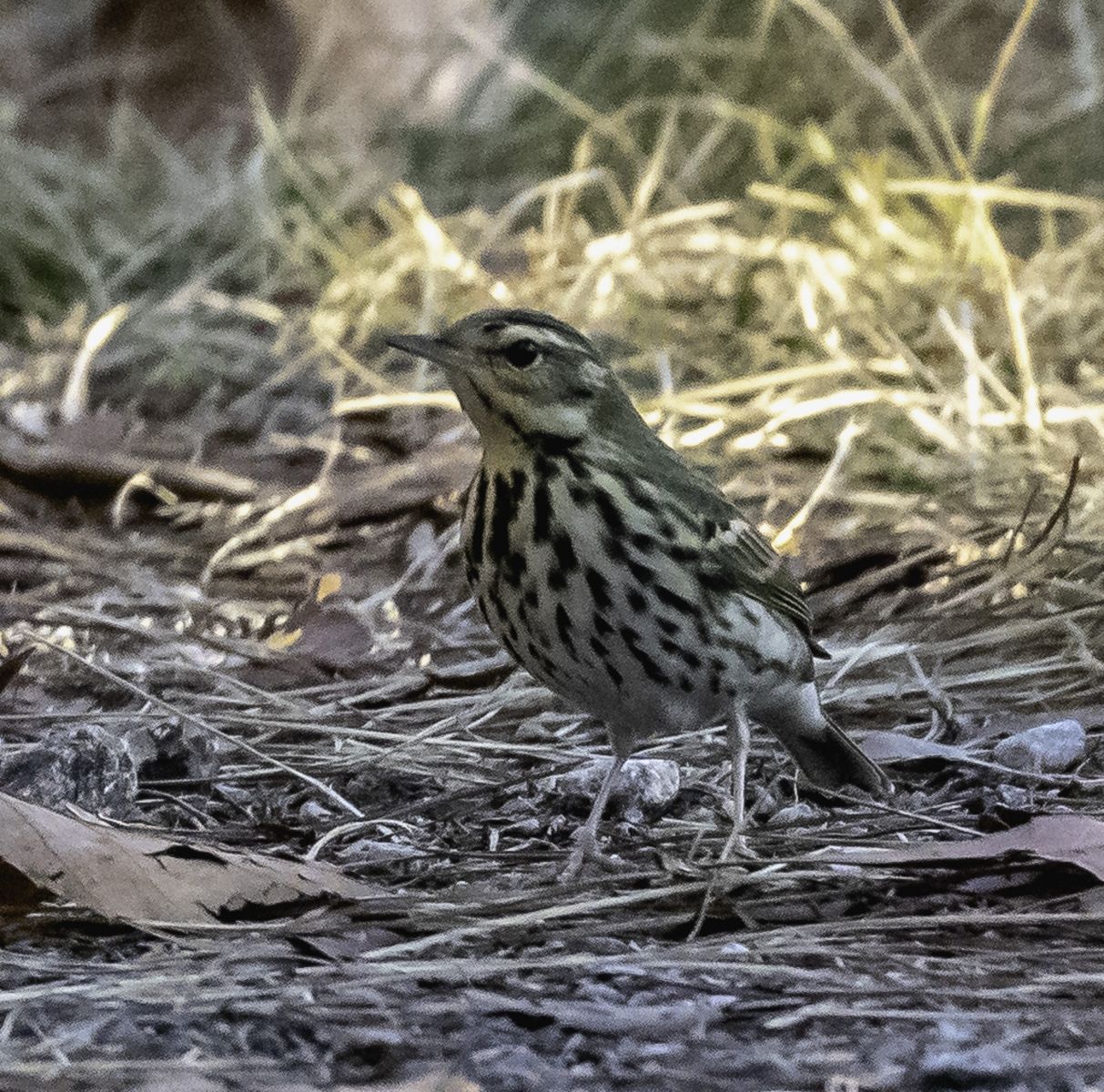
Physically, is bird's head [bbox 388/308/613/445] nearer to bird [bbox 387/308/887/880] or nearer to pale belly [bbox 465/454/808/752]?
bird [bbox 387/308/887/880]

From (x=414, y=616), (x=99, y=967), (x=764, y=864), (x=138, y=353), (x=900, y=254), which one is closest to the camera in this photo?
(x=99, y=967)

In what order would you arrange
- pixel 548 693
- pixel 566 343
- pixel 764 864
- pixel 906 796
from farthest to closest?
1. pixel 548 693
2. pixel 906 796
3. pixel 566 343
4. pixel 764 864

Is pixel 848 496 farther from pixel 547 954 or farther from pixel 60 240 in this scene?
pixel 60 240

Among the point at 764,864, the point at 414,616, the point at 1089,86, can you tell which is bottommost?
the point at 414,616

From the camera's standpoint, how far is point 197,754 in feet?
14.1

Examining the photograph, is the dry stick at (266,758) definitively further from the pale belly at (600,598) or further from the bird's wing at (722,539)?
the bird's wing at (722,539)

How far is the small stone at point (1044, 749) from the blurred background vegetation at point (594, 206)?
6.09 ft

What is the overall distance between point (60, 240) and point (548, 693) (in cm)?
526

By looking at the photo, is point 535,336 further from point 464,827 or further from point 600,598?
point 464,827

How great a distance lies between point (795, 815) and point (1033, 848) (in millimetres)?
882

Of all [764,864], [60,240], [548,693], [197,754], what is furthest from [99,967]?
[60,240]

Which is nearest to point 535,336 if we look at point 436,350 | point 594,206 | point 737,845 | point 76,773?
point 436,350

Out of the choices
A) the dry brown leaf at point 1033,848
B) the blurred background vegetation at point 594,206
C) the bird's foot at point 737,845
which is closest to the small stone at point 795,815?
the bird's foot at point 737,845

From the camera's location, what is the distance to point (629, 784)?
418 centimetres
